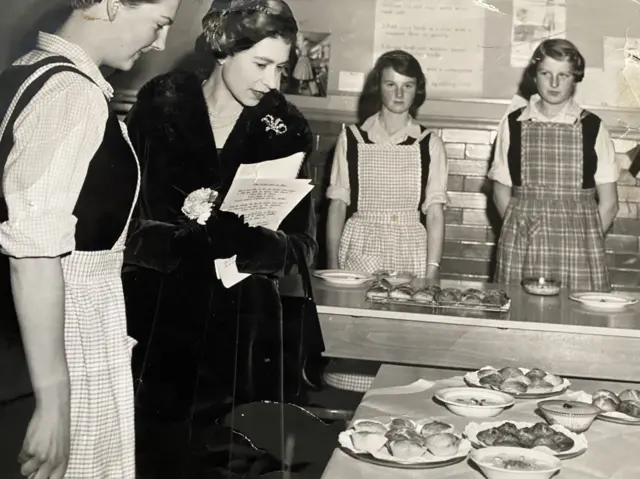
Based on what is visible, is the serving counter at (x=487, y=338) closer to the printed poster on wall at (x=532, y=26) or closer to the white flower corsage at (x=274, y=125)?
the white flower corsage at (x=274, y=125)

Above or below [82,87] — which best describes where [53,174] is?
below

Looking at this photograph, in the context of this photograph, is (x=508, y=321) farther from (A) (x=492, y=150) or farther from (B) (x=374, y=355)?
(A) (x=492, y=150)

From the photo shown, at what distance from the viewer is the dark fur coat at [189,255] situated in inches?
74.5

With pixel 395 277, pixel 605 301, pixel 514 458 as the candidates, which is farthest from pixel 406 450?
pixel 395 277

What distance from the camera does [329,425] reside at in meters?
2.50

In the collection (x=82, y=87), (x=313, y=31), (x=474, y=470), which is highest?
(x=313, y=31)

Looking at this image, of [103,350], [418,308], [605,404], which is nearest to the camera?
[103,350]

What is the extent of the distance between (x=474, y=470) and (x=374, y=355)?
0.99 m

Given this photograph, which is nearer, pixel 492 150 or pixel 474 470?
pixel 474 470

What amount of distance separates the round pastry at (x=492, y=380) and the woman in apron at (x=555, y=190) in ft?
5.56

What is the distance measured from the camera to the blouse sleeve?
1051mm

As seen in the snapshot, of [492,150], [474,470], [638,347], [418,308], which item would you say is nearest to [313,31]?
[492,150]

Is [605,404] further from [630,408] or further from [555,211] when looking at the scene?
[555,211]

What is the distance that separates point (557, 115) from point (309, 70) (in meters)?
1.23
